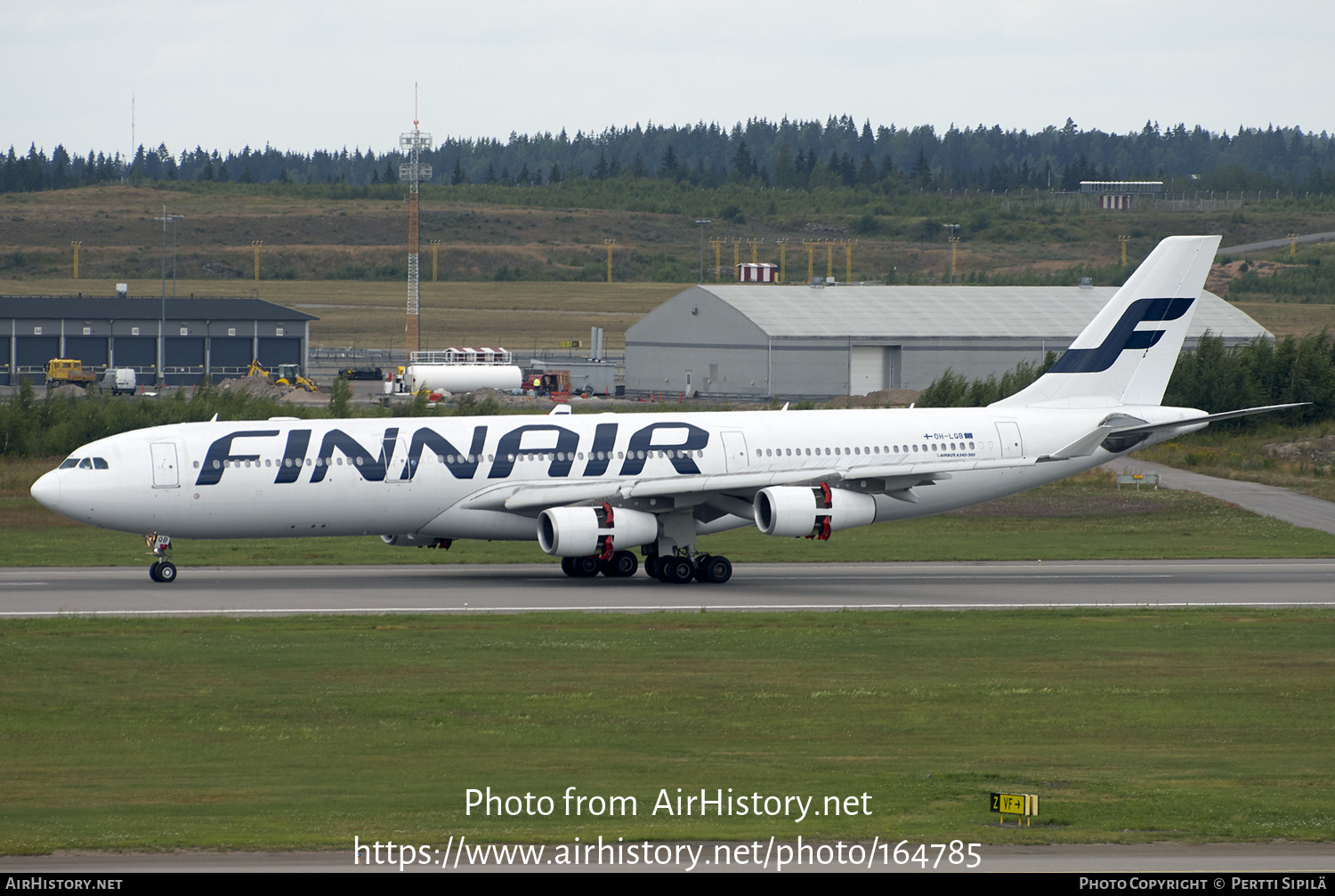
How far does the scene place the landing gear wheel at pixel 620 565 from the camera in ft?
150

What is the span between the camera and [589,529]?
140ft

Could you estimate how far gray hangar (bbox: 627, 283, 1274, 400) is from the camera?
108000 mm

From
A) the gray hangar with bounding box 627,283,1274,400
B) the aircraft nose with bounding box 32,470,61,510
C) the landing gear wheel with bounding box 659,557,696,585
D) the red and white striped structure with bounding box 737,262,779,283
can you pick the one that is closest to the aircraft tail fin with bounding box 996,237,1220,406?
the landing gear wheel with bounding box 659,557,696,585

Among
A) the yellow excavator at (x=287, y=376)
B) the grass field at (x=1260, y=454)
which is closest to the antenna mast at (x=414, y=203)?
the yellow excavator at (x=287, y=376)

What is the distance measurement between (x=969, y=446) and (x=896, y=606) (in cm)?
1039

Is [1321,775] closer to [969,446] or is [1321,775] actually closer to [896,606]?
[896,606]

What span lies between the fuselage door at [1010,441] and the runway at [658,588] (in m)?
3.64

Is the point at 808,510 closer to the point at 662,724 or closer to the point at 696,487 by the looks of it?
the point at 696,487

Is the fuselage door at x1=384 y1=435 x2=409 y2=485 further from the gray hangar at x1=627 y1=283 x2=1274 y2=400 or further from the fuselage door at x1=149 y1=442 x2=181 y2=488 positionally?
the gray hangar at x1=627 y1=283 x2=1274 y2=400

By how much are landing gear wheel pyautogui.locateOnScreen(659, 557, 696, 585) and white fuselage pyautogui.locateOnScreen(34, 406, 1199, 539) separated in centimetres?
166

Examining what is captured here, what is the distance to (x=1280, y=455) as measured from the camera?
81125mm

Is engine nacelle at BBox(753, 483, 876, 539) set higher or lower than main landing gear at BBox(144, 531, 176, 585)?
higher

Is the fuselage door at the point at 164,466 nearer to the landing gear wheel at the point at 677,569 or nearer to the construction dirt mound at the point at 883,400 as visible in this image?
the landing gear wheel at the point at 677,569

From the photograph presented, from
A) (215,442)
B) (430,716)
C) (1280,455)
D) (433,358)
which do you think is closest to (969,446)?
(215,442)
